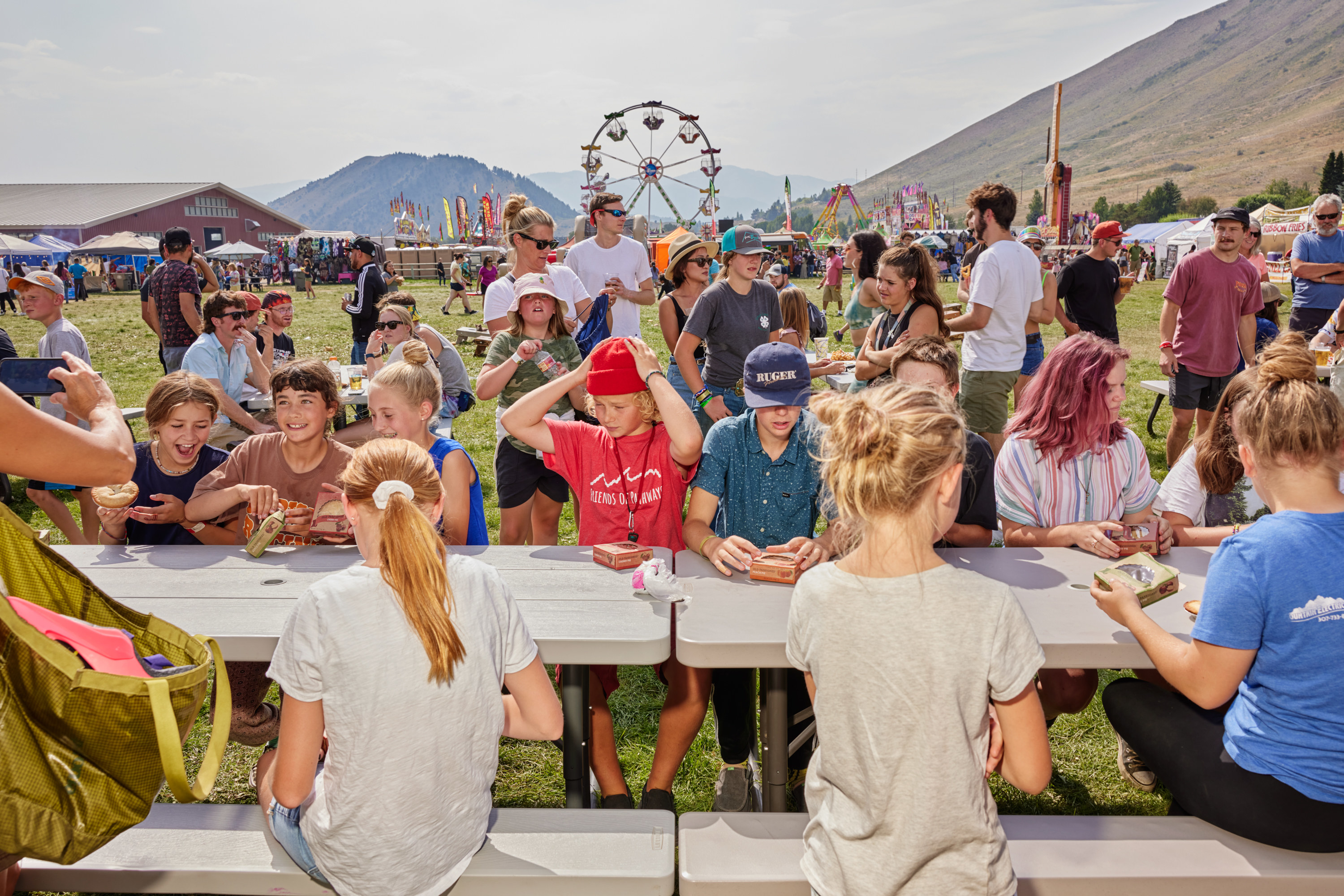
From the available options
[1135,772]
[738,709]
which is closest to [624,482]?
[738,709]

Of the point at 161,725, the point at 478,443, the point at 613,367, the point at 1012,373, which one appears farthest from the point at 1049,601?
the point at 478,443

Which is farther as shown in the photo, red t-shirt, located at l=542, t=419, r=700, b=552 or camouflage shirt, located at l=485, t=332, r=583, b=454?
camouflage shirt, located at l=485, t=332, r=583, b=454

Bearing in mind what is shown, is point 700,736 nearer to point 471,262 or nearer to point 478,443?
point 478,443

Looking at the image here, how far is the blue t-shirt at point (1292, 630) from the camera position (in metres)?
1.78

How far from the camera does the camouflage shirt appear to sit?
13.7ft

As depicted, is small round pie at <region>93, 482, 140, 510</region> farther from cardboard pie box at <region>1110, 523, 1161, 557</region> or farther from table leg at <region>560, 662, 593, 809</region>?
cardboard pie box at <region>1110, 523, 1161, 557</region>

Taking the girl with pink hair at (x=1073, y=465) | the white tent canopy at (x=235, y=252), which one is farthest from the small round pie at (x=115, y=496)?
the white tent canopy at (x=235, y=252)

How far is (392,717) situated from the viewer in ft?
5.66

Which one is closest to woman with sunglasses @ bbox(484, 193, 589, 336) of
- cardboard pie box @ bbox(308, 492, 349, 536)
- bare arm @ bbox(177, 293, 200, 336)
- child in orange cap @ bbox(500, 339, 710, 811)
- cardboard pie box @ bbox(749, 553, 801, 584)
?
child in orange cap @ bbox(500, 339, 710, 811)

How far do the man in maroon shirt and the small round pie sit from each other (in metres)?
5.97

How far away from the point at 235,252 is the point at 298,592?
43705mm

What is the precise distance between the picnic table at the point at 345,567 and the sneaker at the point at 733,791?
54cm

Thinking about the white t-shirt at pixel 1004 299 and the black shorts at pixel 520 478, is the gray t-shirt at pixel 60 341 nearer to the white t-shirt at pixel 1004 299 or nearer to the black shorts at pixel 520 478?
the black shorts at pixel 520 478

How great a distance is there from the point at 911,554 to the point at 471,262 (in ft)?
129
